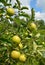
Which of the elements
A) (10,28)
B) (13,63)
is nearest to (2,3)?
(10,28)

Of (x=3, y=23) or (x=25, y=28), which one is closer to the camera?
(x=25, y=28)

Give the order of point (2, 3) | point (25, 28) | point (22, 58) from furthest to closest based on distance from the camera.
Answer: point (2, 3)
point (25, 28)
point (22, 58)

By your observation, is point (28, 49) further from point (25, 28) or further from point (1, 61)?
point (1, 61)

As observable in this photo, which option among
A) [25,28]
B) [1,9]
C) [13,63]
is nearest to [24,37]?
[25,28]

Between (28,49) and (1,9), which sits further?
(1,9)

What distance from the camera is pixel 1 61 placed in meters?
3.13

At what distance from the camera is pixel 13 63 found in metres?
2.86

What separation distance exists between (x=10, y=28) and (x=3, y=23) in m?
0.20

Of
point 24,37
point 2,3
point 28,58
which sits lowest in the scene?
point 28,58

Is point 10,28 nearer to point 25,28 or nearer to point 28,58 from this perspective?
point 25,28

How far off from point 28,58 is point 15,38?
265 mm

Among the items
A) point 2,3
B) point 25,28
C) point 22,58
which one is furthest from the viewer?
point 2,3

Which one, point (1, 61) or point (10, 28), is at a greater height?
point (10, 28)

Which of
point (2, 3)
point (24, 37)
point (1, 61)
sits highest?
point (2, 3)
